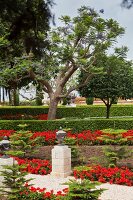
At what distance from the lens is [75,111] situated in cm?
3066

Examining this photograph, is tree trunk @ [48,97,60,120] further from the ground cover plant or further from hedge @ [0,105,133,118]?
hedge @ [0,105,133,118]

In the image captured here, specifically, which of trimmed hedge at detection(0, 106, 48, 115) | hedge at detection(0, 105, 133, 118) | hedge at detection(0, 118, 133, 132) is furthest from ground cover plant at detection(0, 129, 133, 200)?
hedge at detection(0, 105, 133, 118)

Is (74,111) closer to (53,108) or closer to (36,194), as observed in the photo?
(53,108)

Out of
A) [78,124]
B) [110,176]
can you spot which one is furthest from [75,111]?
[110,176]

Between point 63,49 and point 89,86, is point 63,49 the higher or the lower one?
the higher one

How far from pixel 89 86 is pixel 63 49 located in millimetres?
6432

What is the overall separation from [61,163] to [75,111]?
2147cm

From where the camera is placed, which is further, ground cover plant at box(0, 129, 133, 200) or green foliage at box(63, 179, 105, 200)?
ground cover plant at box(0, 129, 133, 200)

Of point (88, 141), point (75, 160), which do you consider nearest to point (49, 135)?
point (88, 141)

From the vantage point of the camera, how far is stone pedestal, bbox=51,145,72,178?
9.16 metres

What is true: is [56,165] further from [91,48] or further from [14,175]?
[91,48]

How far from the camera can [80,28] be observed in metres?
19.2

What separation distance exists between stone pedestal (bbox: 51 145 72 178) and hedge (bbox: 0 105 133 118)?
1981cm

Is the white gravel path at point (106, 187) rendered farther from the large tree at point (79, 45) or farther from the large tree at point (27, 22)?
the large tree at point (79, 45)
